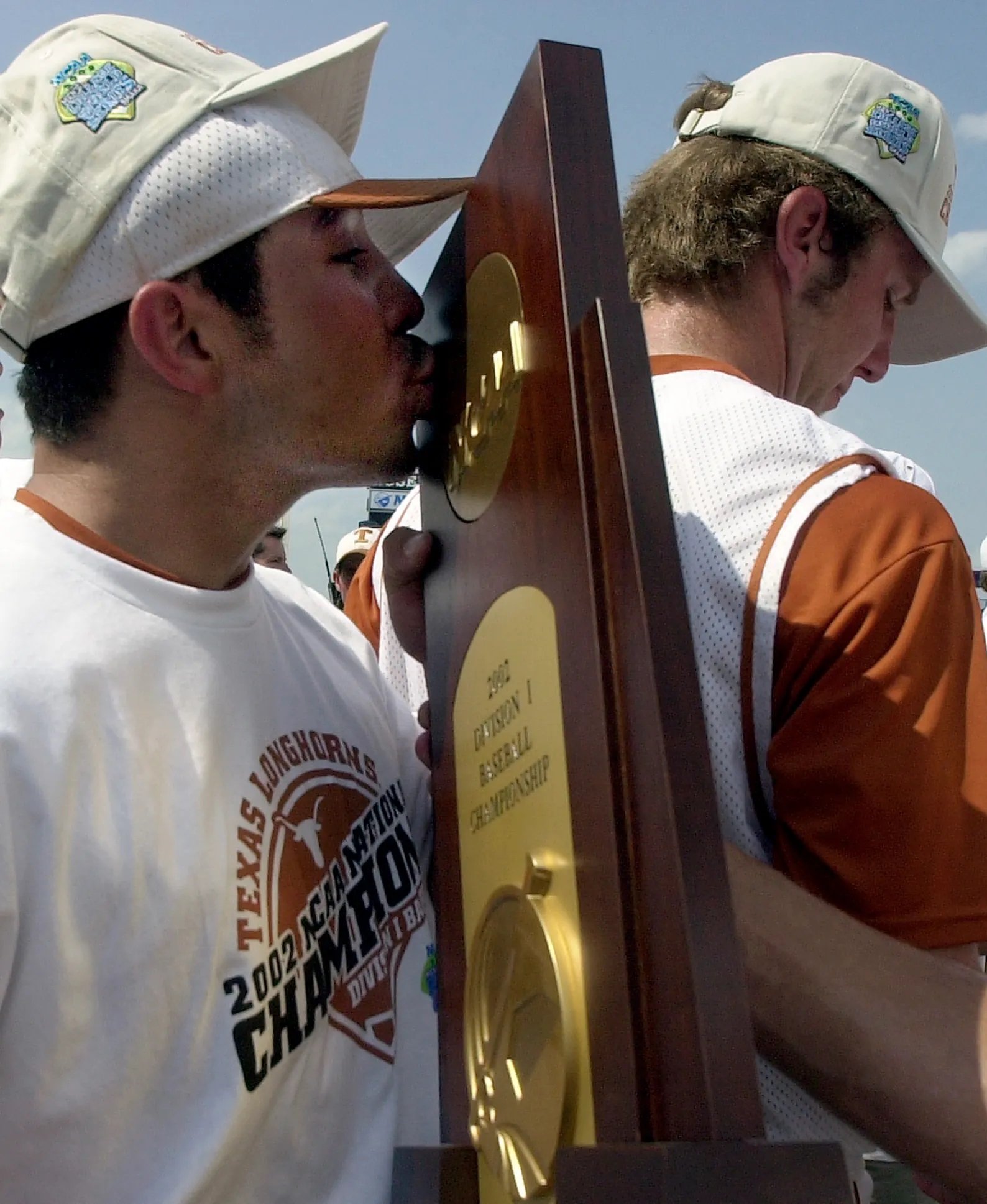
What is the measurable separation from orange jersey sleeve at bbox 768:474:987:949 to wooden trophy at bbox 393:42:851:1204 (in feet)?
0.77

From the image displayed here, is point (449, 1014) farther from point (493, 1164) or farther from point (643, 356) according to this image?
point (643, 356)

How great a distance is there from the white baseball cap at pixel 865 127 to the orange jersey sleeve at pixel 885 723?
516mm

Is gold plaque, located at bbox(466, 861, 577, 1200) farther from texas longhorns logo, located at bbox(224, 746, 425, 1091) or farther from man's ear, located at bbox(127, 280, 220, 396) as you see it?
man's ear, located at bbox(127, 280, 220, 396)

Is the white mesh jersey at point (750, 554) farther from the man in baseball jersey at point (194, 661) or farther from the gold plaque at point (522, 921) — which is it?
the man in baseball jersey at point (194, 661)

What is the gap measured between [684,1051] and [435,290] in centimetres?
89

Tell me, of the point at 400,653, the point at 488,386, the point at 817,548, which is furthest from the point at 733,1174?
the point at 400,653

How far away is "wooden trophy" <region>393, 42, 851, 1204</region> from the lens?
586 millimetres

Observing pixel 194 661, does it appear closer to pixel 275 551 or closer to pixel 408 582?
pixel 408 582

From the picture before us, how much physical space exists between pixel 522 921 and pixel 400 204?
0.69m

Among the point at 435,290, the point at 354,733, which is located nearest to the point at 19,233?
the point at 435,290

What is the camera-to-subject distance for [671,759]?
612 millimetres

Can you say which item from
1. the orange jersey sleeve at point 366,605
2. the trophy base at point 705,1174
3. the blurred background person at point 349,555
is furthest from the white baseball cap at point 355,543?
the trophy base at point 705,1174

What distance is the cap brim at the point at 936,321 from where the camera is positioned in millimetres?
1374

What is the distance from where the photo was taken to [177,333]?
1194 mm
